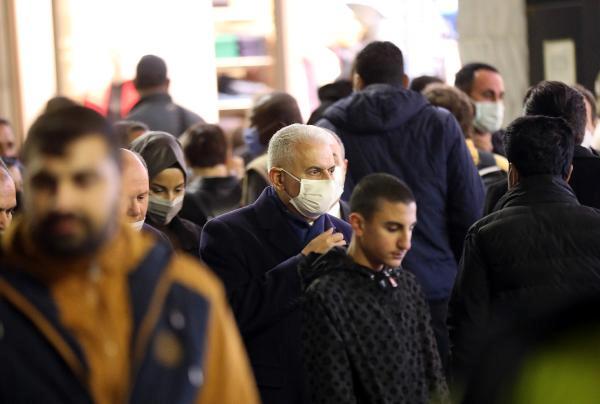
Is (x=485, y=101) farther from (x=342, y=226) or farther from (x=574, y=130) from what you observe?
(x=342, y=226)

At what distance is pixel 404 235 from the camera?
4.61 metres

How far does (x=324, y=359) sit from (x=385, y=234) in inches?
18.2

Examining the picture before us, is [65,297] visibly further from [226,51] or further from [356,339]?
[226,51]

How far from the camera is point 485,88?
28.3 ft

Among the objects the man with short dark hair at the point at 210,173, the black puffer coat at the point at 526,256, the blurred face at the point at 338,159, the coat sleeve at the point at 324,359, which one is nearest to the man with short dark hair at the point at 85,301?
the coat sleeve at the point at 324,359

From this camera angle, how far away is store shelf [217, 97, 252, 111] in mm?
14859

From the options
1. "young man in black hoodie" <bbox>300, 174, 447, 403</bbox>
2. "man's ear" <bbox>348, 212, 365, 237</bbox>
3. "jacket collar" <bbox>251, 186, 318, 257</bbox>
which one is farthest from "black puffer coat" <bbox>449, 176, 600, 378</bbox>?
"jacket collar" <bbox>251, 186, 318, 257</bbox>

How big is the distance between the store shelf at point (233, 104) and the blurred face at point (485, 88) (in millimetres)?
6361

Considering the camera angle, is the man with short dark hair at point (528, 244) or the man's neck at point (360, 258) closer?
the man's neck at point (360, 258)

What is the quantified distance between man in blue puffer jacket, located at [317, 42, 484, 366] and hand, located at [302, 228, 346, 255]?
65.1 inches

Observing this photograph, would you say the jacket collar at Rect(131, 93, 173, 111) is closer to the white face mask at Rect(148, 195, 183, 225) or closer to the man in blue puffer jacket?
the man in blue puffer jacket

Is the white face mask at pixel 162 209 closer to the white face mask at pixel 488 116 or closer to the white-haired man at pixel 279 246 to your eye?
the white-haired man at pixel 279 246

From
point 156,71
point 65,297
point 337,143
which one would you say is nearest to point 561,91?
point 337,143

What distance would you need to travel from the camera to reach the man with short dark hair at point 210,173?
25.2ft
